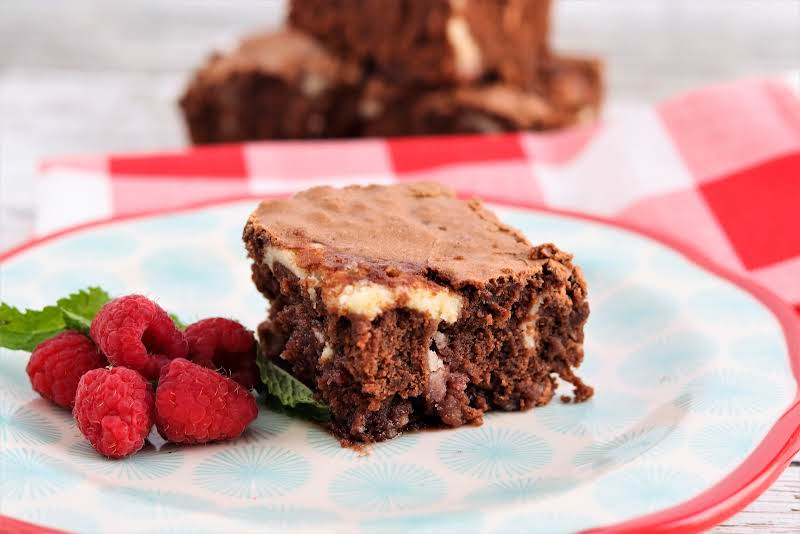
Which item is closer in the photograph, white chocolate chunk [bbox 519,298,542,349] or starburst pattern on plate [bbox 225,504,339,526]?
starburst pattern on plate [bbox 225,504,339,526]

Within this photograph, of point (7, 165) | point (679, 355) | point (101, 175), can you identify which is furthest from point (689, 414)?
point (7, 165)

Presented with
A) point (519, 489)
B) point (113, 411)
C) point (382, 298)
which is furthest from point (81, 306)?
point (519, 489)

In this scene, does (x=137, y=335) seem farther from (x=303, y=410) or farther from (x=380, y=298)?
(x=380, y=298)

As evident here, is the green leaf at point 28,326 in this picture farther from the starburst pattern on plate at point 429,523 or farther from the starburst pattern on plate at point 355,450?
the starburst pattern on plate at point 429,523

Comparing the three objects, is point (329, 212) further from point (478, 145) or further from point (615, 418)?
point (478, 145)

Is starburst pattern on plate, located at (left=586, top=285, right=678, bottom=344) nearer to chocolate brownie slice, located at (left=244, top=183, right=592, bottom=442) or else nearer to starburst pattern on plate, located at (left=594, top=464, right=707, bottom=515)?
chocolate brownie slice, located at (left=244, top=183, right=592, bottom=442)

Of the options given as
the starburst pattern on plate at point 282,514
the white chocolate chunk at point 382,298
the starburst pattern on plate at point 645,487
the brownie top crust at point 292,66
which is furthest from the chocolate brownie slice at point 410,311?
the brownie top crust at point 292,66

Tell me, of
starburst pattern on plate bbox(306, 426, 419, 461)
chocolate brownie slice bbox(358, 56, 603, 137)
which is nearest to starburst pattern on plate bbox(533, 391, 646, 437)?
starburst pattern on plate bbox(306, 426, 419, 461)
